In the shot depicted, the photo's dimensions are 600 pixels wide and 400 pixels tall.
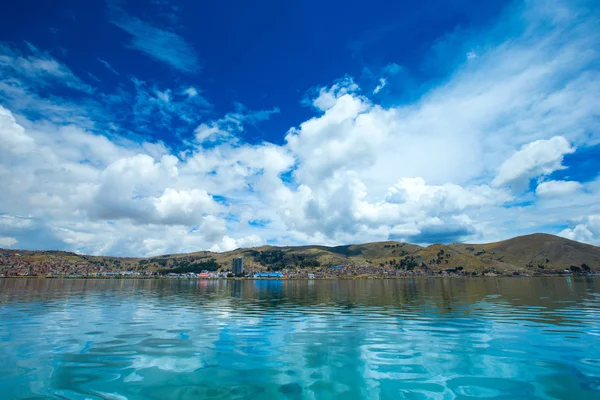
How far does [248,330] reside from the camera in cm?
3194

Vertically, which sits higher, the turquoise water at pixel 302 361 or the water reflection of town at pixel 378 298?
the turquoise water at pixel 302 361

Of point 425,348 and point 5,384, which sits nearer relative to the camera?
point 5,384

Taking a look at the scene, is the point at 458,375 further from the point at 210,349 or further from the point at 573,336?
the point at 573,336

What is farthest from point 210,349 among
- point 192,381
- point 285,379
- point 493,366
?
point 493,366

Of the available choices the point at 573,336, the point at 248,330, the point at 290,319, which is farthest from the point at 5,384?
the point at 573,336

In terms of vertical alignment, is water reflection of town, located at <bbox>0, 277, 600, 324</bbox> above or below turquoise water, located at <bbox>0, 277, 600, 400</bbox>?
below

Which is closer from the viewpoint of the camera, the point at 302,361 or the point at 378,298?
the point at 302,361

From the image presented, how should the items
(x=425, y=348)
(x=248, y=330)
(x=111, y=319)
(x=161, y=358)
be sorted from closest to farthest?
(x=161, y=358) → (x=425, y=348) → (x=248, y=330) → (x=111, y=319)

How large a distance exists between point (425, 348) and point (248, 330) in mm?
16968

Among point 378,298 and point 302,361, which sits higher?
point 302,361

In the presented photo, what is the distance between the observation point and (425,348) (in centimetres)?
2323

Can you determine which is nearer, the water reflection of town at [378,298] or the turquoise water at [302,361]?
the turquoise water at [302,361]

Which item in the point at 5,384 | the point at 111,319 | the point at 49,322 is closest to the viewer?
the point at 5,384

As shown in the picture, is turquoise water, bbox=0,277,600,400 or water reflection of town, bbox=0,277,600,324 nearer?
turquoise water, bbox=0,277,600,400
